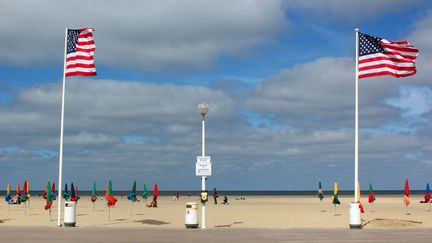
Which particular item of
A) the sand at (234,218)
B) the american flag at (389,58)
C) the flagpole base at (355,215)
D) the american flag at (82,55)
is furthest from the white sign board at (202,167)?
the american flag at (389,58)

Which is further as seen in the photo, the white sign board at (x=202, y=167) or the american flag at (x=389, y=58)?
the white sign board at (x=202, y=167)

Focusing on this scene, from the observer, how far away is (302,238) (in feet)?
62.1

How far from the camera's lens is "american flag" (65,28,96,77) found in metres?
25.0

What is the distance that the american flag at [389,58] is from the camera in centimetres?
2342

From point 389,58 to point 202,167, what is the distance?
27.9 feet

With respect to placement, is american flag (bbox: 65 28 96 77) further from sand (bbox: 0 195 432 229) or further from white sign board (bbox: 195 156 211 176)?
sand (bbox: 0 195 432 229)

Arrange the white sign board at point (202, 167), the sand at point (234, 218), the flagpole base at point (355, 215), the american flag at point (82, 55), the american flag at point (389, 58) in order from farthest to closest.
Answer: the sand at point (234, 218), the american flag at point (82, 55), the white sign board at point (202, 167), the flagpole base at point (355, 215), the american flag at point (389, 58)

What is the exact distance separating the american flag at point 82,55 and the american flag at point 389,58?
11.1 m

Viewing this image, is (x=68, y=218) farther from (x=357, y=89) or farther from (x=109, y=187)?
(x=357, y=89)

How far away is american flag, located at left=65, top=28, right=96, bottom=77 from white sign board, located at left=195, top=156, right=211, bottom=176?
5698 millimetres

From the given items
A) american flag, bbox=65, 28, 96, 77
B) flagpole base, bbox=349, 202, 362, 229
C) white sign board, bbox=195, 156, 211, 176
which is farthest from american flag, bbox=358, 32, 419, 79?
american flag, bbox=65, 28, 96, 77

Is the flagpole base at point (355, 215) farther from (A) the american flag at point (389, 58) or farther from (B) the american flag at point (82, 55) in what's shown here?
(B) the american flag at point (82, 55)

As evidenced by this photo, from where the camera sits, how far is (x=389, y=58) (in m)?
23.5

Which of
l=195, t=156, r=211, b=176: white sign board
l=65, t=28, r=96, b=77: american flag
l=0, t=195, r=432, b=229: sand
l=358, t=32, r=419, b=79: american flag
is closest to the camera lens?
l=358, t=32, r=419, b=79: american flag
